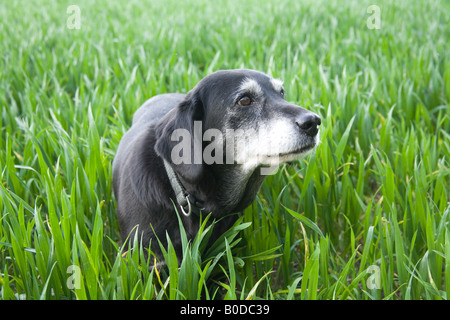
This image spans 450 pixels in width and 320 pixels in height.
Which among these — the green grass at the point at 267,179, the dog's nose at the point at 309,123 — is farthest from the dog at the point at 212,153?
the green grass at the point at 267,179

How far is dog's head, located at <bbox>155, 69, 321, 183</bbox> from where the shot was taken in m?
1.88

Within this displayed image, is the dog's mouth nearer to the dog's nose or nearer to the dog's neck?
the dog's nose

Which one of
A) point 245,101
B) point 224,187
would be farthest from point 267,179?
point 245,101

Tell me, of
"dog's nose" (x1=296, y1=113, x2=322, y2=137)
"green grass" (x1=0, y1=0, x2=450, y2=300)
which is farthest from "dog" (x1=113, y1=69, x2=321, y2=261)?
"green grass" (x1=0, y1=0, x2=450, y2=300)

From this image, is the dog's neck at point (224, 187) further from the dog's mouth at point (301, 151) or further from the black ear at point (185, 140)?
the dog's mouth at point (301, 151)

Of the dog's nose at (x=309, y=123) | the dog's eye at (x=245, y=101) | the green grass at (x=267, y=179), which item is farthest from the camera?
the dog's eye at (x=245, y=101)

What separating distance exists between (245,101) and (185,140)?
33cm

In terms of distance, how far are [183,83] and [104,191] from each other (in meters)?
1.63

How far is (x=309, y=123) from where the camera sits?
1.86 m

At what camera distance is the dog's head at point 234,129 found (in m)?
1.88

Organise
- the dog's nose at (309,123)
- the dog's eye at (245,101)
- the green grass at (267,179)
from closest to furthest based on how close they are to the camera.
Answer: the green grass at (267,179), the dog's nose at (309,123), the dog's eye at (245,101)

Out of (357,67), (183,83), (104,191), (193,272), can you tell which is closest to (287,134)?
(193,272)

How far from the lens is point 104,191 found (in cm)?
244
